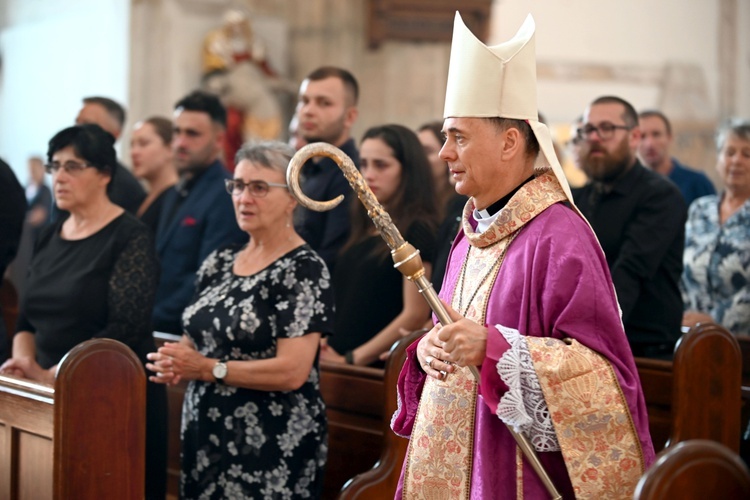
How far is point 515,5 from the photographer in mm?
12164

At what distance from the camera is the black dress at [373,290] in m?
4.32

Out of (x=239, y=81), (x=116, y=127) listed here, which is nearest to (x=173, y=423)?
(x=116, y=127)

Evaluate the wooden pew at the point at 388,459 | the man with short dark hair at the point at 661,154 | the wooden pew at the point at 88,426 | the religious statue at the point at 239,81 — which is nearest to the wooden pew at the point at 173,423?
the wooden pew at the point at 88,426

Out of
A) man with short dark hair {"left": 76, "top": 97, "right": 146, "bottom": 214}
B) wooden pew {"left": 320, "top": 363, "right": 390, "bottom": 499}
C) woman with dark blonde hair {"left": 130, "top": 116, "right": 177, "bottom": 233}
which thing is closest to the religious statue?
Result: man with short dark hair {"left": 76, "top": 97, "right": 146, "bottom": 214}

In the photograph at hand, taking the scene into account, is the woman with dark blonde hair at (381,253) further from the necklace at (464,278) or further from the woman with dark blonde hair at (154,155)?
the woman with dark blonde hair at (154,155)

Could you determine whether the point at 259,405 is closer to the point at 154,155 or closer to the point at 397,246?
the point at 397,246

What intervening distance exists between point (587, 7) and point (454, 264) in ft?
35.5

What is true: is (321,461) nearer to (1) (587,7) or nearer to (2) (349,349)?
(2) (349,349)

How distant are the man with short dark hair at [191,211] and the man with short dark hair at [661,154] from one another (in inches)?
116

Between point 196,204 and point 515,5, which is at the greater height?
point 515,5

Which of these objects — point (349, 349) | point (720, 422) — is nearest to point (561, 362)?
point (720, 422)

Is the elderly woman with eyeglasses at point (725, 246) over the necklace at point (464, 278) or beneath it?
beneath

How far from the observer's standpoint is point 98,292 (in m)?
3.91

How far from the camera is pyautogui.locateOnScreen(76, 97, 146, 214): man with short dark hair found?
18.7ft
